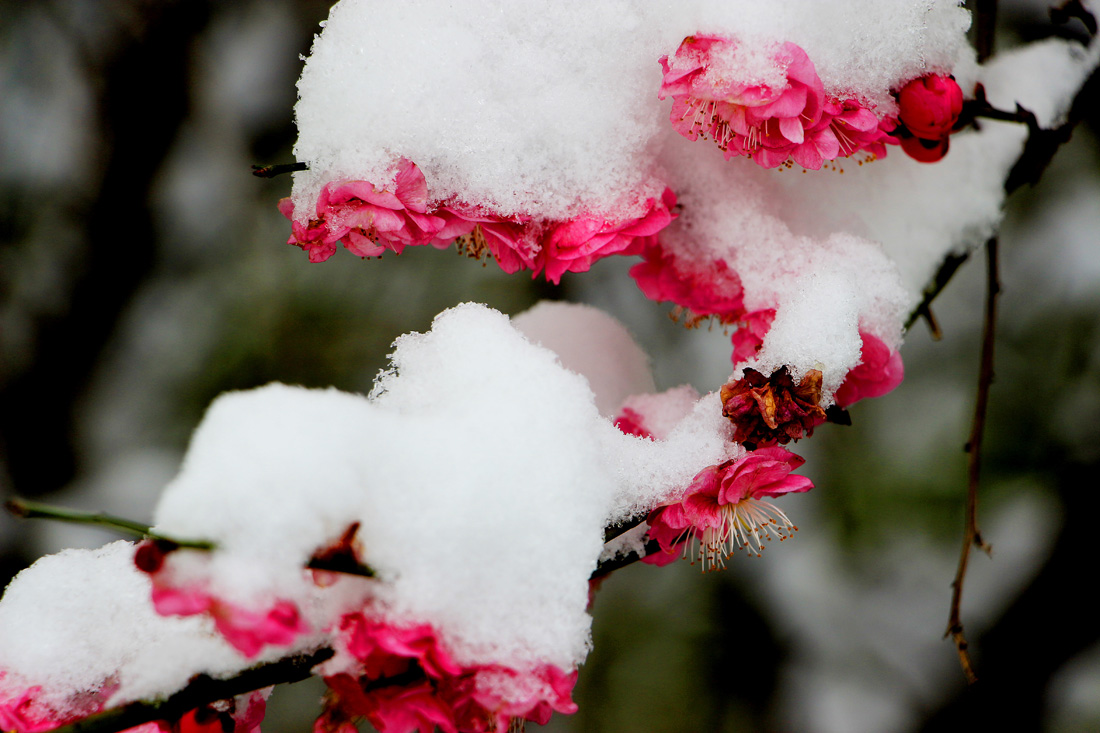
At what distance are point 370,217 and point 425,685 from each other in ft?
1.39

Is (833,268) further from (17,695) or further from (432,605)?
(17,695)

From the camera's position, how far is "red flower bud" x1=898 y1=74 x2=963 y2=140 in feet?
2.52

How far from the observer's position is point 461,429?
58 cm

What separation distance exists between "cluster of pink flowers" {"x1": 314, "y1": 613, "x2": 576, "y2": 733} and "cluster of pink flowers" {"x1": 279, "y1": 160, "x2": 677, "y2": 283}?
369 millimetres

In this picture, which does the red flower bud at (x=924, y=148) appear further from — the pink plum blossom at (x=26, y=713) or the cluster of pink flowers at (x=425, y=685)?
the pink plum blossom at (x=26, y=713)

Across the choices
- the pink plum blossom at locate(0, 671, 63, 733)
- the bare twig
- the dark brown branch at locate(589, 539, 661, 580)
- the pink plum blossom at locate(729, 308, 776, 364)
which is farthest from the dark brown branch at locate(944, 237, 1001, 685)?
the pink plum blossom at locate(0, 671, 63, 733)

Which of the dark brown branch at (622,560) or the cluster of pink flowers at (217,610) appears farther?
the dark brown branch at (622,560)

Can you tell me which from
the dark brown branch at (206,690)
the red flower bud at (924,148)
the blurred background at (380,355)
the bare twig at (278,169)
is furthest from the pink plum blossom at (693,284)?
the blurred background at (380,355)

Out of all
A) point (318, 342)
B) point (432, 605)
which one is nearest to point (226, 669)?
point (432, 605)

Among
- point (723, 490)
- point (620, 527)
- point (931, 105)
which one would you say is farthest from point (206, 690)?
point (931, 105)

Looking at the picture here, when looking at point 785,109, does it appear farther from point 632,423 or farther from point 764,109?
point 632,423

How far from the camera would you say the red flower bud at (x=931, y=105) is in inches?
30.2

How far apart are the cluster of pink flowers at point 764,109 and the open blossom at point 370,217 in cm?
26

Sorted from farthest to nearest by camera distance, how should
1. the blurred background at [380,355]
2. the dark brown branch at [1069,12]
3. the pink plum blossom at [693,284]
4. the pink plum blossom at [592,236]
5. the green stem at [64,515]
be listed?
the blurred background at [380,355]
the dark brown branch at [1069,12]
the pink plum blossom at [693,284]
the pink plum blossom at [592,236]
the green stem at [64,515]
